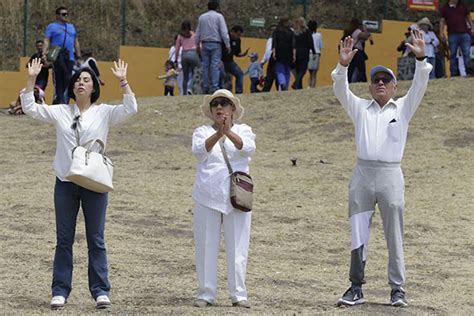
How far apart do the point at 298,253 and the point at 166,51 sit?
16414mm

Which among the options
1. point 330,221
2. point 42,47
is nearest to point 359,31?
point 42,47

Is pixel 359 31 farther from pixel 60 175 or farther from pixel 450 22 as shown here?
Answer: pixel 60 175

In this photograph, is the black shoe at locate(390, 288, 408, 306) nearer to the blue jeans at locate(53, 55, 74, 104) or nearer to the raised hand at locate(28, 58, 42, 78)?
the raised hand at locate(28, 58, 42, 78)

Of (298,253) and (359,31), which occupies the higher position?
(359,31)

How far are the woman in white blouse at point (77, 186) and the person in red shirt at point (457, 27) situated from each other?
1468 centimetres

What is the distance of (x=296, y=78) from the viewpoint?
25.9 metres

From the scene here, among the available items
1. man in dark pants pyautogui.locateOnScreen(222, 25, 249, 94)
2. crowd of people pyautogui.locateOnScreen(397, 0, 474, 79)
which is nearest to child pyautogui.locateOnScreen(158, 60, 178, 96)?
man in dark pants pyautogui.locateOnScreen(222, 25, 249, 94)

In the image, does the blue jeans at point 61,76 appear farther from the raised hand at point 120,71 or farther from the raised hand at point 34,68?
the raised hand at point 120,71

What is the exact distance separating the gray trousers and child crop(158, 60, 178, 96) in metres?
17.8

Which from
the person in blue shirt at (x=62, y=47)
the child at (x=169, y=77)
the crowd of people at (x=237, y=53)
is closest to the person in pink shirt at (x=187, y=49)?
the crowd of people at (x=237, y=53)

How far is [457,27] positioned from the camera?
24.2m

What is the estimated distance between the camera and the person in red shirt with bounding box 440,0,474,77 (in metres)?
24.0

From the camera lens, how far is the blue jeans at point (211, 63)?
76.5 ft

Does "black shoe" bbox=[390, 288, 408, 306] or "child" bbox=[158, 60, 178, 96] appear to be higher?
"child" bbox=[158, 60, 178, 96]
